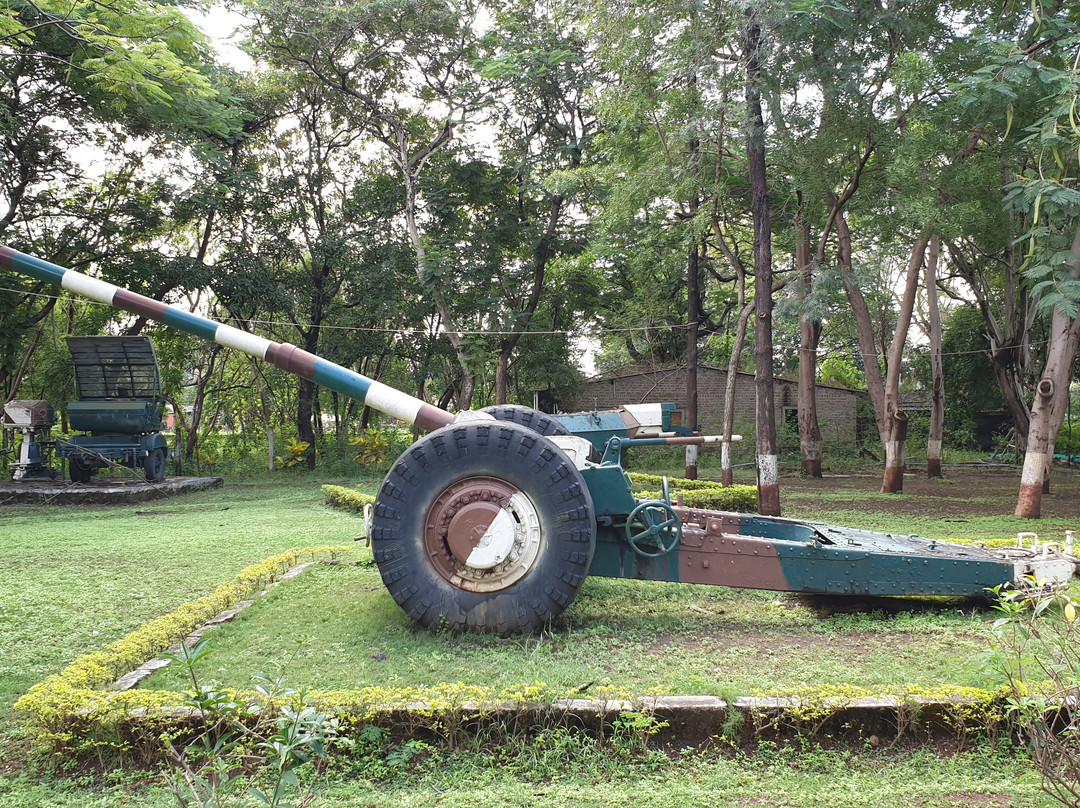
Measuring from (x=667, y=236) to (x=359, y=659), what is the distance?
13.4 metres

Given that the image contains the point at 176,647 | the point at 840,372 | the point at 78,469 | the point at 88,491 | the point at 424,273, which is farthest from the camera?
the point at 840,372

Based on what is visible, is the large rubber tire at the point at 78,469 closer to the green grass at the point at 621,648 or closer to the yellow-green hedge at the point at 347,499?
the yellow-green hedge at the point at 347,499

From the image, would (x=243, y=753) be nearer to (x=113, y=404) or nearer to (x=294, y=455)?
(x=113, y=404)

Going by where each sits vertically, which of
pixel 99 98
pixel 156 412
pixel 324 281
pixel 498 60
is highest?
pixel 498 60

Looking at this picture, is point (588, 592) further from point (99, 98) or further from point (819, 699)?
point (99, 98)

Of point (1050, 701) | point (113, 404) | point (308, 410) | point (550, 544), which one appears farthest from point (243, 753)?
point (308, 410)

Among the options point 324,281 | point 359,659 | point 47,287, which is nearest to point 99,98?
point 47,287

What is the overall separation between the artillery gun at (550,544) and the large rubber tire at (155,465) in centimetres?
1060

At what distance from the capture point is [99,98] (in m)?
12.8

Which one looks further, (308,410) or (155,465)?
(308,410)

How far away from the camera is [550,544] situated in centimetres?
414

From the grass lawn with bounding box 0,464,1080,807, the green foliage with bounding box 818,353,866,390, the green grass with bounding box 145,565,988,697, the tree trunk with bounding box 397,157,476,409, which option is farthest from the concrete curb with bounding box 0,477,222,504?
the green foliage with bounding box 818,353,866,390

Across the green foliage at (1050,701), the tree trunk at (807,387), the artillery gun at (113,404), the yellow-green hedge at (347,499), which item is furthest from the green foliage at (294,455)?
the green foliage at (1050,701)

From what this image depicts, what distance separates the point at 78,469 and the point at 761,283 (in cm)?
1218
